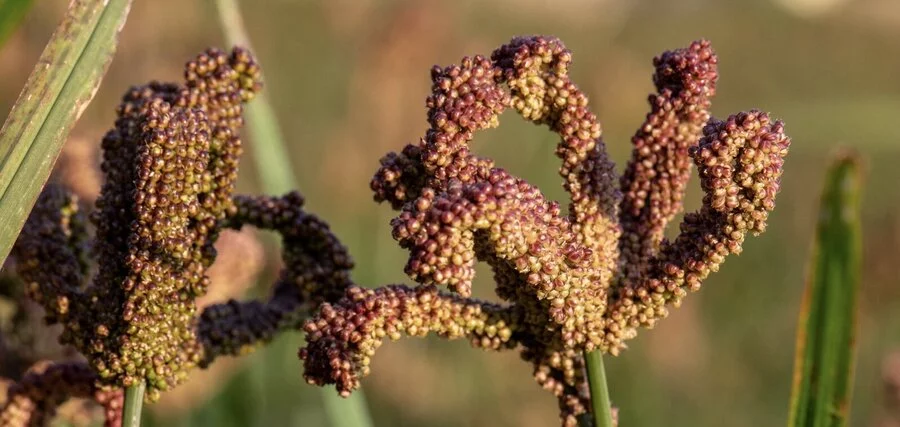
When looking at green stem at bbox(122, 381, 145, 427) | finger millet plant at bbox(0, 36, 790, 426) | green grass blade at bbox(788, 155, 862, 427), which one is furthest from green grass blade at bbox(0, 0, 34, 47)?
green grass blade at bbox(788, 155, 862, 427)

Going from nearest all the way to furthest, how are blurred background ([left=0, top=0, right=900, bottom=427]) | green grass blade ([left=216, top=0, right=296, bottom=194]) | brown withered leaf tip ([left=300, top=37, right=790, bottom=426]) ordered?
brown withered leaf tip ([left=300, top=37, right=790, bottom=426])
green grass blade ([left=216, top=0, right=296, bottom=194])
blurred background ([left=0, top=0, right=900, bottom=427])

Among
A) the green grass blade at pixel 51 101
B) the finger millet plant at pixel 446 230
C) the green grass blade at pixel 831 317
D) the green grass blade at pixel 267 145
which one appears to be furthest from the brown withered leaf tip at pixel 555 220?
the green grass blade at pixel 267 145

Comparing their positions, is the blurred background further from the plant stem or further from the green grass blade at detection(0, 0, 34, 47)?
the plant stem

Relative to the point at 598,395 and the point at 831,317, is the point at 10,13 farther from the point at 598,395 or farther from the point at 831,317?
the point at 831,317

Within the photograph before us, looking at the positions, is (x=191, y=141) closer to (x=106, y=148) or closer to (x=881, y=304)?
(x=106, y=148)

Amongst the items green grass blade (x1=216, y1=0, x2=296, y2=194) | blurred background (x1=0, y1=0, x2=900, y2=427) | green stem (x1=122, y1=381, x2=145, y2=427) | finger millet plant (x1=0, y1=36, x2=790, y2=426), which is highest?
blurred background (x1=0, y1=0, x2=900, y2=427)

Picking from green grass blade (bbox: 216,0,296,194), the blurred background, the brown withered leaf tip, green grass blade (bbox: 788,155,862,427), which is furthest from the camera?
the blurred background

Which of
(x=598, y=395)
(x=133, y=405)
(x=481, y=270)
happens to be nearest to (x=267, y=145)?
(x=133, y=405)

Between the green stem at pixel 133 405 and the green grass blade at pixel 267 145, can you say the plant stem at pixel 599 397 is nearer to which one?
the green stem at pixel 133 405
